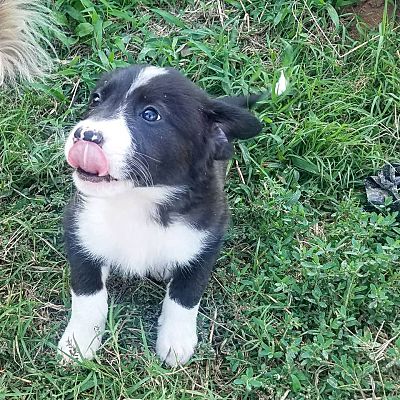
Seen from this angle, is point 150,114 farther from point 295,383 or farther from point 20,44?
point 20,44

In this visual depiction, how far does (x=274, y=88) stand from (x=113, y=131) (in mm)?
1736

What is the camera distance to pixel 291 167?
4.31m

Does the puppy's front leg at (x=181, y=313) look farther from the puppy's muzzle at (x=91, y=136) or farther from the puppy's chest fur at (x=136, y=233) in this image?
the puppy's muzzle at (x=91, y=136)

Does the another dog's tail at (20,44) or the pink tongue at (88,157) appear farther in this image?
the another dog's tail at (20,44)

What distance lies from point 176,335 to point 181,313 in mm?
102

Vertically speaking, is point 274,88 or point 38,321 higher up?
point 274,88

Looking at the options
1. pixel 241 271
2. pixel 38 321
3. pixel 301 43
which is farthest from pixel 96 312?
pixel 301 43

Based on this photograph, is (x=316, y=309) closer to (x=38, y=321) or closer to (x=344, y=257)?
(x=344, y=257)

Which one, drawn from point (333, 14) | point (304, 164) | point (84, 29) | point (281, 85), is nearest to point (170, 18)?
point (84, 29)

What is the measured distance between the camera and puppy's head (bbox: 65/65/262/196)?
2867 millimetres

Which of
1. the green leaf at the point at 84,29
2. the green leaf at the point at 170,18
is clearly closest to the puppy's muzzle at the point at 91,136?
the green leaf at the point at 84,29

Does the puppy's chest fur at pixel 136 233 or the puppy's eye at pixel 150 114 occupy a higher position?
the puppy's eye at pixel 150 114

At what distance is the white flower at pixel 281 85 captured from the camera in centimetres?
445

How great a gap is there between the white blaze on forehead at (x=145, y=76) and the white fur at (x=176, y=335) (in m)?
1.04
